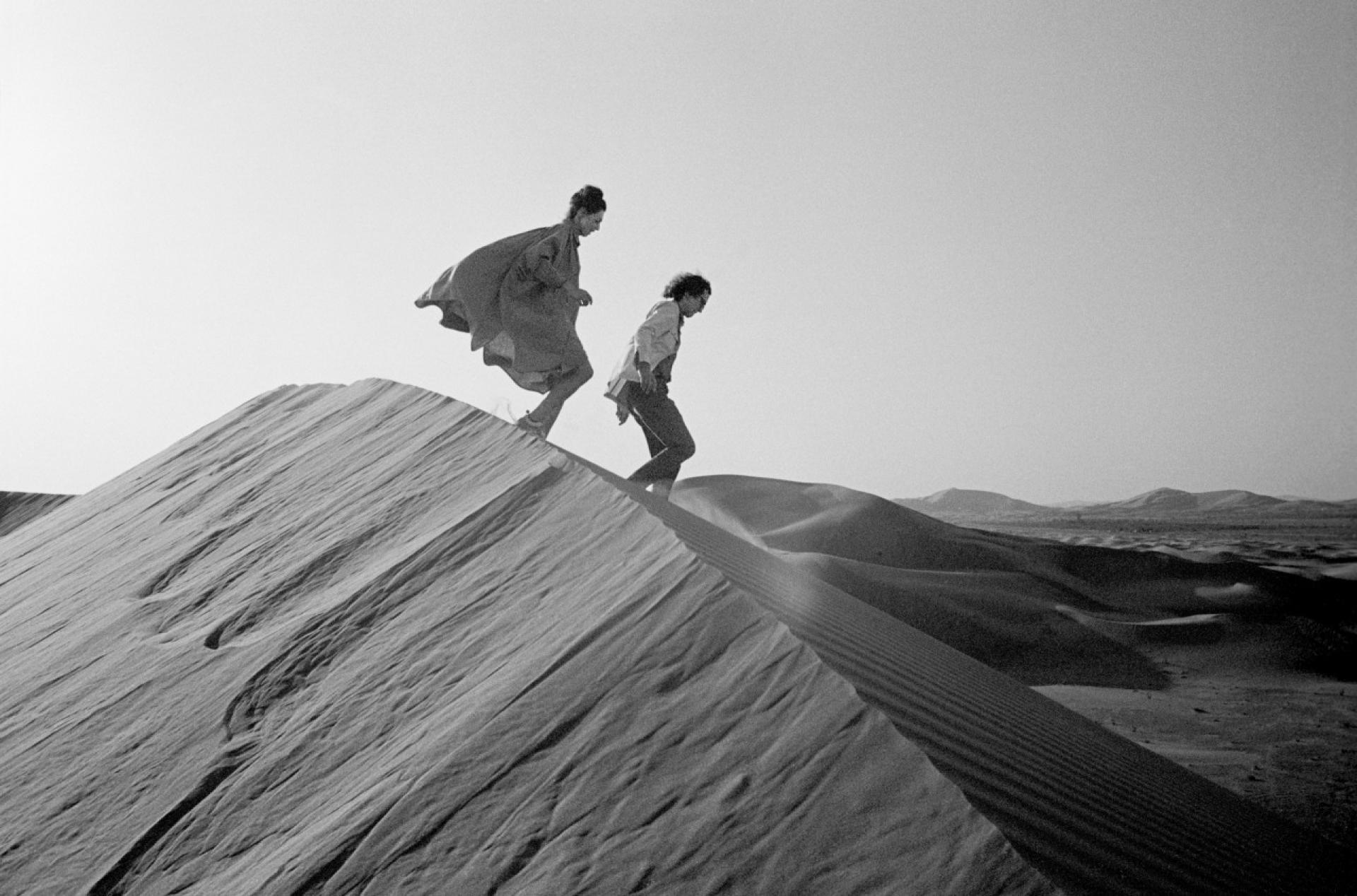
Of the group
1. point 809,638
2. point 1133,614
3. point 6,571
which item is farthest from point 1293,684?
point 6,571

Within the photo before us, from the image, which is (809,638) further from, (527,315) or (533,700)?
(527,315)

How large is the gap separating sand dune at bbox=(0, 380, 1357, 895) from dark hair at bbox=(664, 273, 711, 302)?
2311mm

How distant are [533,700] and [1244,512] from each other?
27.6m

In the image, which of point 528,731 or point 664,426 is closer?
point 528,731

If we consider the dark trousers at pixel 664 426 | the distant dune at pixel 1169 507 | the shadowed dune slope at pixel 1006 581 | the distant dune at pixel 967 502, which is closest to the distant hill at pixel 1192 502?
the distant dune at pixel 1169 507

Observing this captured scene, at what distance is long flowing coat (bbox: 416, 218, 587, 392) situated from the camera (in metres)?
5.29

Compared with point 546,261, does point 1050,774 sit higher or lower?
lower

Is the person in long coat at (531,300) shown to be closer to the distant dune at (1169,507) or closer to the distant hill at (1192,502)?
the distant dune at (1169,507)

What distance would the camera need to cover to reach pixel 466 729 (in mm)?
1422

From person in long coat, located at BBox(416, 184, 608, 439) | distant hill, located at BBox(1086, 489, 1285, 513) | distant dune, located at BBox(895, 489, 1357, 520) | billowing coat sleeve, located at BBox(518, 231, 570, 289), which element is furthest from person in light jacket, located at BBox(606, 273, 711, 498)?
distant hill, located at BBox(1086, 489, 1285, 513)

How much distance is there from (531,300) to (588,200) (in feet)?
2.26

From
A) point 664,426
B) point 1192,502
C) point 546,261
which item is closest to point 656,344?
point 664,426

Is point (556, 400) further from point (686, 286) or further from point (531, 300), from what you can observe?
point (686, 286)

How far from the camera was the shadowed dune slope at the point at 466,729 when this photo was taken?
42.6 inches
